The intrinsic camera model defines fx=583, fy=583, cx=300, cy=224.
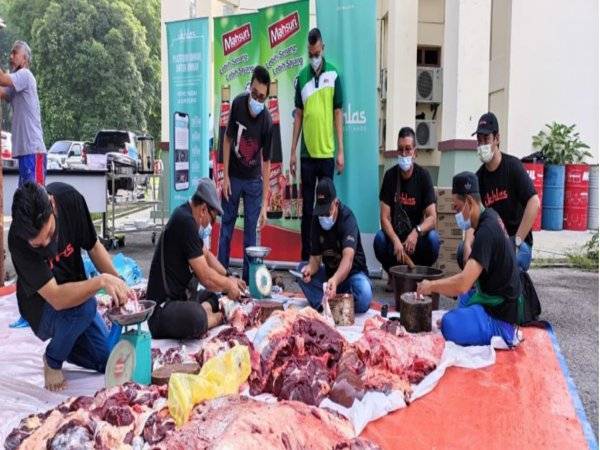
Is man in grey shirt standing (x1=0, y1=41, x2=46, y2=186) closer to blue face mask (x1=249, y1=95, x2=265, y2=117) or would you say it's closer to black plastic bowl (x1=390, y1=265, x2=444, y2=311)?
blue face mask (x1=249, y1=95, x2=265, y2=117)

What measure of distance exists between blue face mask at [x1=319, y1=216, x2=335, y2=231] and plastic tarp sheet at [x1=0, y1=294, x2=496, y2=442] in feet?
3.00

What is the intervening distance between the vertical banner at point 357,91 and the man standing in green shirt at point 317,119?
0.14 metres

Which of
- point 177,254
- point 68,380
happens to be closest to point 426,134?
point 177,254

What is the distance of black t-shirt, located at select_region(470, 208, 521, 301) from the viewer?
13.2ft

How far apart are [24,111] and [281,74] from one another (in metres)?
3.00

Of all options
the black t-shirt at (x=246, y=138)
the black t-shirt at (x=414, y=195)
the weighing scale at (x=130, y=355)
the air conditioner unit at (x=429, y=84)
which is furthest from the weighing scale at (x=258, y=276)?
the air conditioner unit at (x=429, y=84)

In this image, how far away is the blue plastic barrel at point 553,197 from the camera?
12.4 meters

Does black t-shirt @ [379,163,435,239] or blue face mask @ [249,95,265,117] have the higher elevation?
blue face mask @ [249,95,265,117]

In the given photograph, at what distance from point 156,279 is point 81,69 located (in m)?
27.6

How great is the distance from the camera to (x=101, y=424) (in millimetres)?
2666

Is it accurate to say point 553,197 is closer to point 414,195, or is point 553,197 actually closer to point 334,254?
point 414,195

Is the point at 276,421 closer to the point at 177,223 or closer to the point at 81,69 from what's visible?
the point at 177,223

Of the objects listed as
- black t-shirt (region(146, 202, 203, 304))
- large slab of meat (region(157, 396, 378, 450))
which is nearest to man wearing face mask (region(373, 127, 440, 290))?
black t-shirt (region(146, 202, 203, 304))

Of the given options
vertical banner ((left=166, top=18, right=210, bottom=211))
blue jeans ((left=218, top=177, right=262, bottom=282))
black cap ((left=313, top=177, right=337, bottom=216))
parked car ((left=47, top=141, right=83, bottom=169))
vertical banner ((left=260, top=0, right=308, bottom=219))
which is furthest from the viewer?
parked car ((left=47, top=141, right=83, bottom=169))
